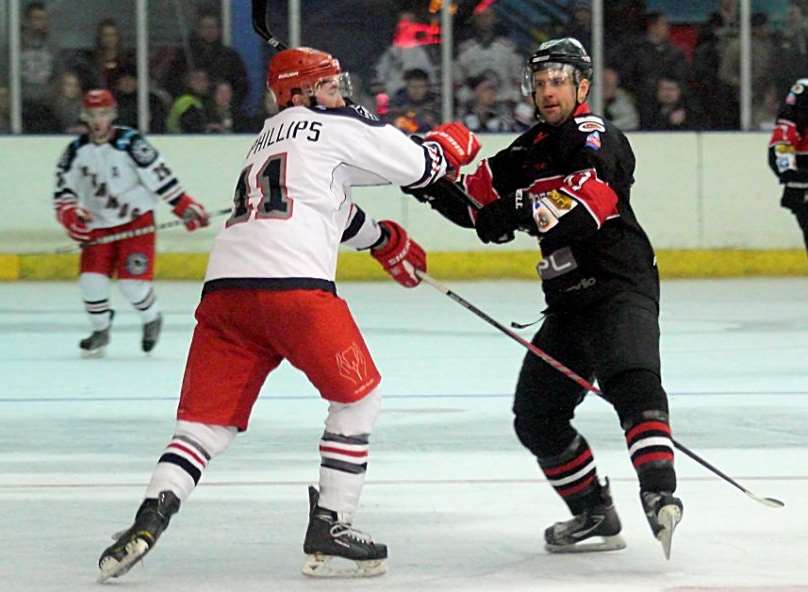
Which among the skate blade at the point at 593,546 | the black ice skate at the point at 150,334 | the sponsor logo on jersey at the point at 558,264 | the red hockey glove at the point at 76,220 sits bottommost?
the black ice skate at the point at 150,334

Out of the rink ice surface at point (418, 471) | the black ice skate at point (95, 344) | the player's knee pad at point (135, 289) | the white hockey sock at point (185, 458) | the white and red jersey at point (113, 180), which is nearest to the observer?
the white hockey sock at point (185, 458)

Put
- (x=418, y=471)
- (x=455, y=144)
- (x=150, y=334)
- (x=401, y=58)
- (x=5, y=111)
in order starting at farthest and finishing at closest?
(x=401, y=58)
(x=5, y=111)
(x=150, y=334)
(x=418, y=471)
(x=455, y=144)

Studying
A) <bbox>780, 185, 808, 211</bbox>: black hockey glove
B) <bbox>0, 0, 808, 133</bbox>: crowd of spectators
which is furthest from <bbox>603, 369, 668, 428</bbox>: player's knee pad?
<bbox>0, 0, 808, 133</bbox>: crowd of spectators

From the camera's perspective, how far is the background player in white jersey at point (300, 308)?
4.39 meters

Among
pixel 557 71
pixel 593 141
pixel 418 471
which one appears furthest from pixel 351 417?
pixel 418 471

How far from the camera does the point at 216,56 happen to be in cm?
1341

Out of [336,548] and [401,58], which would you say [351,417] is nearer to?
[336,548]

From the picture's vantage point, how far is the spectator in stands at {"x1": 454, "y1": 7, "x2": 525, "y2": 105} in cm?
1351

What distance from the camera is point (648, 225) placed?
1324 centimetres

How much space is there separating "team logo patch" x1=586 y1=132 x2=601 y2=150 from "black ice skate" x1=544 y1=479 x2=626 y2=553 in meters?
0.87

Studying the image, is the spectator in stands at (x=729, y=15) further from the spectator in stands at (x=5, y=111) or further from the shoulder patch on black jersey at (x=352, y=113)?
the shoulder patch on black jersey at (x=352, y=113)

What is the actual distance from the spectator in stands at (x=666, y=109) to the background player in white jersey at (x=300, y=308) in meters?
9.14

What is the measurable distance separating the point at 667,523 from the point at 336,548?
0.73m

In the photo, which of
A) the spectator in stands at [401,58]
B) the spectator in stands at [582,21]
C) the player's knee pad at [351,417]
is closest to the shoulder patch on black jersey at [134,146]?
the spectator in stands at [401,58]
